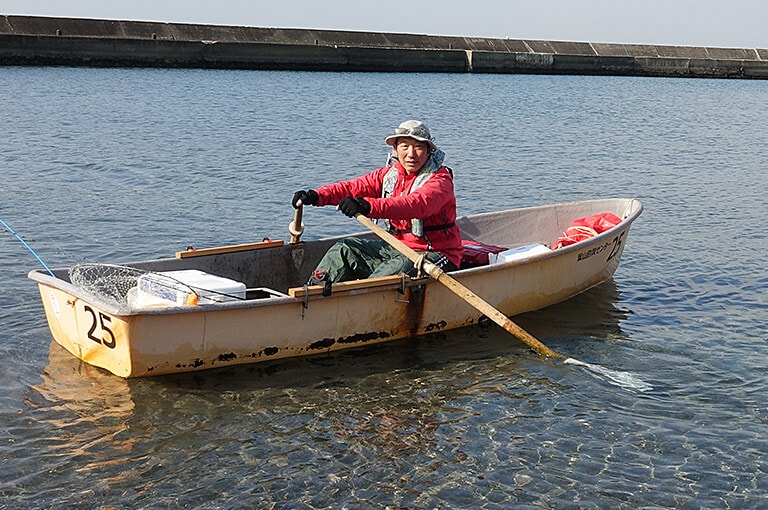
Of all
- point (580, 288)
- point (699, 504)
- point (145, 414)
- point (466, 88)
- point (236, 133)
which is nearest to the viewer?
point (699, 504)

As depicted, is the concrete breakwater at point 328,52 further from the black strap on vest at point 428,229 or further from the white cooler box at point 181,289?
the white cooler box at point 181,289

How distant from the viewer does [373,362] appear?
862 centimetres

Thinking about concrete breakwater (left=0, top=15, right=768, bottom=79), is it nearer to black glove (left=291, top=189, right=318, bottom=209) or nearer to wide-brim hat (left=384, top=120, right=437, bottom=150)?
black glove (left=291, top=189, right=318, bottom=209)

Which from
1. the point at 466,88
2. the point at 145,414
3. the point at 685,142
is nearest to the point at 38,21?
the point at 466,88

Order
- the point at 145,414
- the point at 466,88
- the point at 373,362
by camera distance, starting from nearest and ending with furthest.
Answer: the point at 145,414 → the point at 373,362 → the point at 466,88

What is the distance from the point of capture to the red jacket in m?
8.45

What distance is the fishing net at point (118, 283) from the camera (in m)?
7.82

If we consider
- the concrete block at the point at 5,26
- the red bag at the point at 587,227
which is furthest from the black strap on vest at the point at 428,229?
the concrete block at the point at 5,26

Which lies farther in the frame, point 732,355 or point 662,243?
point 662,243

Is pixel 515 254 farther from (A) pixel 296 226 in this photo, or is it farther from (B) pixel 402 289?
(A) pixel 296 226

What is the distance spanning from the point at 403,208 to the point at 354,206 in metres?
0.49

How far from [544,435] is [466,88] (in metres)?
38.3

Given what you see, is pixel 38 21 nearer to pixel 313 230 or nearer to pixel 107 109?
pixel 107 109

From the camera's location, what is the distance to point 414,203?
27.8 ft
